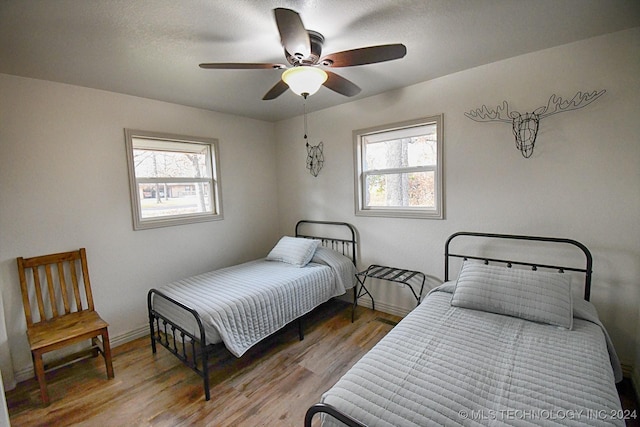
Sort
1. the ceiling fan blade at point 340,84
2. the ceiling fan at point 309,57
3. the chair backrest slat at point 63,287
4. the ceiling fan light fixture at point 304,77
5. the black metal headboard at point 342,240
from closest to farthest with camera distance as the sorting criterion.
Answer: the ceiling fan at point 309,57
the ceiling fan light fixture at point 304,77
the ceiling fan blade at point 340,84
the chair backrest slat at point 63,287
the black metal headboard at point 342,240

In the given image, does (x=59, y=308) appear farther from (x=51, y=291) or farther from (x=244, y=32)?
(x=244, y=32)

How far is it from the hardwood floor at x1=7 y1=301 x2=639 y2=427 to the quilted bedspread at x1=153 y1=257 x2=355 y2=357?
0.95ft

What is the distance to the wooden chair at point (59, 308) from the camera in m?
2.06

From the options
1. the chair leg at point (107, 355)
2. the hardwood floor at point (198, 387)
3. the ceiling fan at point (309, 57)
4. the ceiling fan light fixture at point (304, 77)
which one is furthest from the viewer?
the chair leg at point (107, 355)

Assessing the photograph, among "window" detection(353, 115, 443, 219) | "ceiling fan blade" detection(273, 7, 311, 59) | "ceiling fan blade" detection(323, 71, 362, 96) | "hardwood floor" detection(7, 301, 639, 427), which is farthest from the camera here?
"window" detection(353, 115, 443, 219)

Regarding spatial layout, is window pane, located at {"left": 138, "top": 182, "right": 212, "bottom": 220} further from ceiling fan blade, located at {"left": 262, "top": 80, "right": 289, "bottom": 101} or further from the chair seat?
ceiling fan blade, located at {"left": 262, "top": 80, "right": 289, "bottom": 101}

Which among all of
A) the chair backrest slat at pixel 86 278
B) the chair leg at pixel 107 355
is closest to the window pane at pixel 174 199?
the chair backrest slat at pixel 86 278

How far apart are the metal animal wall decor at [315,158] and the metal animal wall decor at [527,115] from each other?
1752 millimetres

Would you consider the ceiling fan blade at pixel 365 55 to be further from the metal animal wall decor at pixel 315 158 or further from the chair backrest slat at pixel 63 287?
the chair backrest slat at pixel 63 287

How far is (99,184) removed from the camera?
2650mm

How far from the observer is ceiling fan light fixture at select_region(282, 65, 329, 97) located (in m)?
1.68

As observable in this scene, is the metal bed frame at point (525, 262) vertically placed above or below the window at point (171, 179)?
below

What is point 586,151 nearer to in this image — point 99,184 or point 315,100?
point 315,100

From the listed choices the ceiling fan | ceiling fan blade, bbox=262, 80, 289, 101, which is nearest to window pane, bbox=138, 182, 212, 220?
ceiling fan blade, bbox=262, 80, 289, 101
